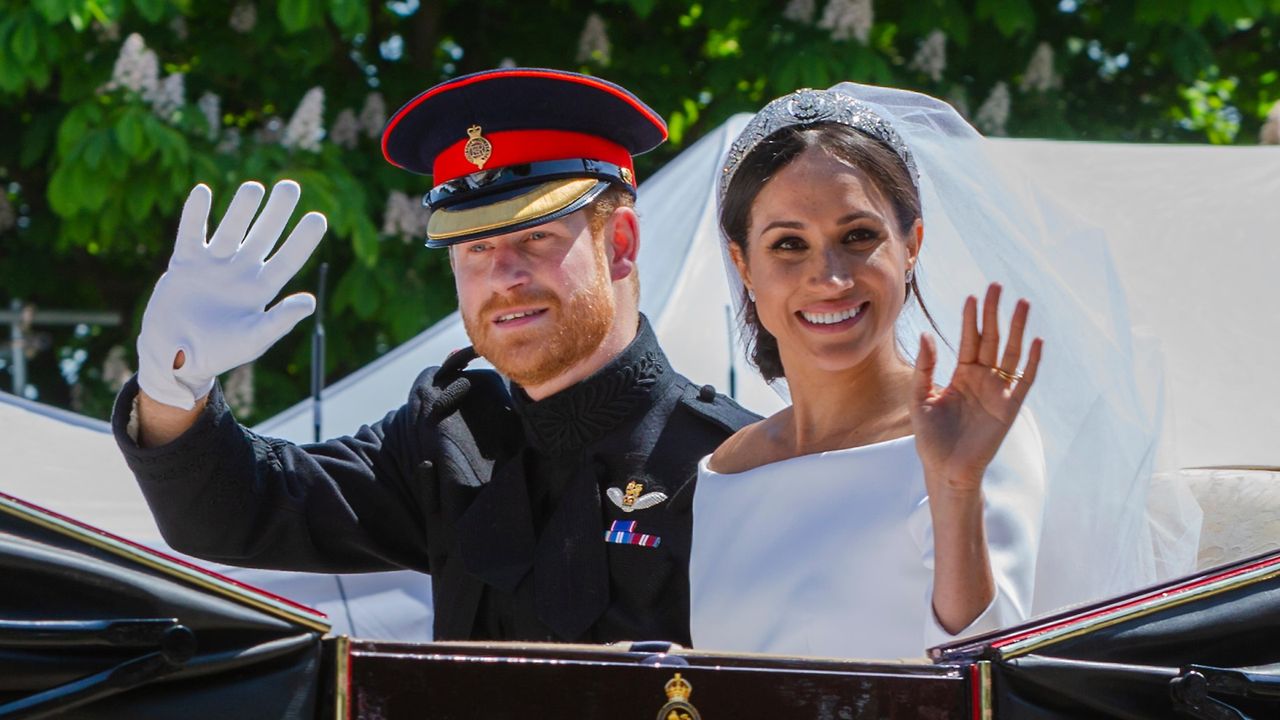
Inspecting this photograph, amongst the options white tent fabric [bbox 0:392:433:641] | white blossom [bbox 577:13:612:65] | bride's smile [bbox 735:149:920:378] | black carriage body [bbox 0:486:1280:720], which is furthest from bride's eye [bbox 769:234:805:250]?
white blossom [bbox 577:13:612:65]

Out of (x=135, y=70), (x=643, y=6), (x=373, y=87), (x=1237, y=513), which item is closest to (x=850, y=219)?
(x=1237, y=513)

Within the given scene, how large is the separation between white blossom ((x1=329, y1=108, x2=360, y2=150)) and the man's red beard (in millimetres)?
3133

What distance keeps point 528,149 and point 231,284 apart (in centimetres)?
53

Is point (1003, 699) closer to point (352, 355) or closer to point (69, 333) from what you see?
point (352, 355)

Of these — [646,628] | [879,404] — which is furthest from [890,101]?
[646,628]

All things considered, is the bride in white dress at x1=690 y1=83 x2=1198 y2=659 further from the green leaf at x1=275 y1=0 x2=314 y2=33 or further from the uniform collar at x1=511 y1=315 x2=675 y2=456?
the green leaf at x1=275 y1=0 x2=314 y2=33

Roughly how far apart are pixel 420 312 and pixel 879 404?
127 inches

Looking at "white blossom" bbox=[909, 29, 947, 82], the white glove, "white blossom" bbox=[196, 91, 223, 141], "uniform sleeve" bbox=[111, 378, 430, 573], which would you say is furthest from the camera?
"white blossom" bbox=[909, 29, 947, 82]

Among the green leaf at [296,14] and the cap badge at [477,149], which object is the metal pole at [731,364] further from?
the green leaf at [296,14]

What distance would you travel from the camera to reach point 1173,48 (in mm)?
5098

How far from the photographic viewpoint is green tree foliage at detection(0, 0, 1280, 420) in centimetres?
460

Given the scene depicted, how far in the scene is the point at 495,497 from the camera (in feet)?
7.32

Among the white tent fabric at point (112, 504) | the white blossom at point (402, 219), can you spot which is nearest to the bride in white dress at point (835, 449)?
the white tent fabric at point (112, 504)

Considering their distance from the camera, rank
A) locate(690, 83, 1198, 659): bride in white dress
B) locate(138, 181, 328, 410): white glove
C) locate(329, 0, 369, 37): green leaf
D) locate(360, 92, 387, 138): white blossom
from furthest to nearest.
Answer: locate(360, 92, 387, 138): white blossom → locate(329, 0, 369, 37): green leaf → locate(138, 181, 328, 410): white glove → locate(690, 83, 1198, 659): bride in white dress
